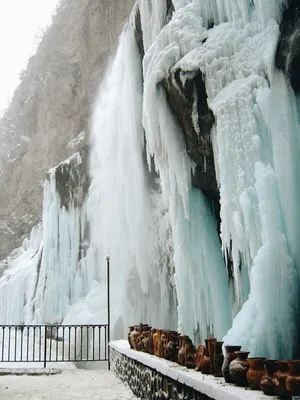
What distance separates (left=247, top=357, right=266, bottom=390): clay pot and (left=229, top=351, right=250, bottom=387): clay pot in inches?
3.6

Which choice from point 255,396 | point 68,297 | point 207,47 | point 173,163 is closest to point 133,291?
point 68,297

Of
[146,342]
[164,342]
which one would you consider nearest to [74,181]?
[146,342]

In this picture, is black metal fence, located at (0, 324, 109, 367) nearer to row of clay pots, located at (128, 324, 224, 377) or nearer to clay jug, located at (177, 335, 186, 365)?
row of clay pots, located at (128, 324, 224, 377)

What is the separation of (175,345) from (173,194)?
3833mm

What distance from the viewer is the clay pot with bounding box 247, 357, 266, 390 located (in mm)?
2912

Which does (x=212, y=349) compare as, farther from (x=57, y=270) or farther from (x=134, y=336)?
(x=57, y=270)

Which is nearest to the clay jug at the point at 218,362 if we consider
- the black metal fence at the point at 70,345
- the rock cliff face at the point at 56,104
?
the black metal fence at the point at 70,345

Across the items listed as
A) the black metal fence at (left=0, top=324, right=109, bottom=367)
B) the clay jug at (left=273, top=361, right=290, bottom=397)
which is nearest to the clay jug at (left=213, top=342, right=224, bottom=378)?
the clay jug at (left=273, top=361, right=290, bottom=397)

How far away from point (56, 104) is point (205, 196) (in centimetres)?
2197

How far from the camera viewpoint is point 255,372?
295 centimetres

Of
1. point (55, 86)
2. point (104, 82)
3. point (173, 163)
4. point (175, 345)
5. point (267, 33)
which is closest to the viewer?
point (175, 345)

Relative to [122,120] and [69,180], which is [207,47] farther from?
[69,180]

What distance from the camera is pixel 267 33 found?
5.85m

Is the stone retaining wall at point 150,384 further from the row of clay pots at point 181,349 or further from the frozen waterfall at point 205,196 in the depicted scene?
the frozen waterfall at point 205,196
